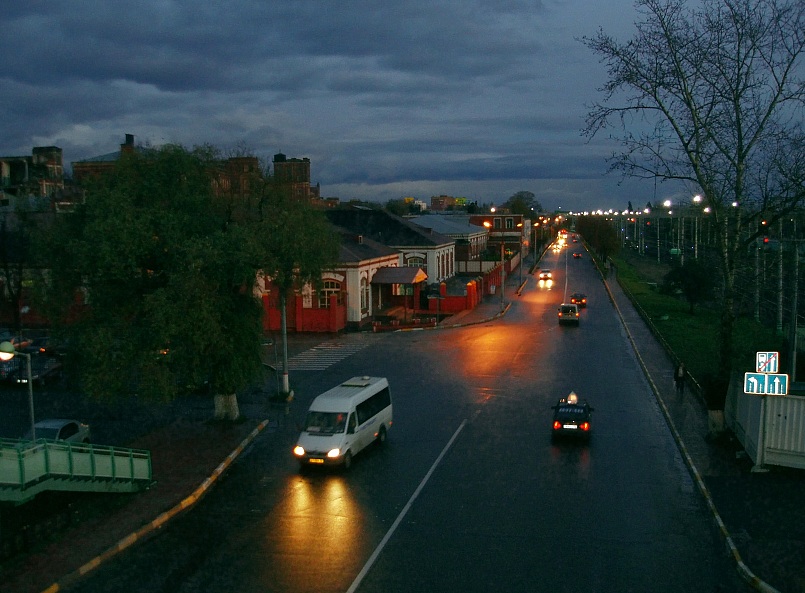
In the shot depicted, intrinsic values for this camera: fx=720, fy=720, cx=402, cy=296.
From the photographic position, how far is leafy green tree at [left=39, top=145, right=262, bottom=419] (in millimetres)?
19172

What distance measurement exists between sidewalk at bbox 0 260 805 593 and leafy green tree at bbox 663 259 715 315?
3561 cm

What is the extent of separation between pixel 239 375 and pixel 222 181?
6.48 m

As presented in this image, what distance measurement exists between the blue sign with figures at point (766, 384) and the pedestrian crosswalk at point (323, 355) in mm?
20486

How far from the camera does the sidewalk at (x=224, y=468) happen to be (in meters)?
12.1

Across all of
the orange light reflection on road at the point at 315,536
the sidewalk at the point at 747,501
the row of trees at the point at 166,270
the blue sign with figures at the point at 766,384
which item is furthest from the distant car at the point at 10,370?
the blue sign with figures at the point at 766,384

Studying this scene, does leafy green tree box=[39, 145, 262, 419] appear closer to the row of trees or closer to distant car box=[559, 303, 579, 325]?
the row of trees

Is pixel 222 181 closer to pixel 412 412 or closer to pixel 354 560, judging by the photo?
pixel 412 412

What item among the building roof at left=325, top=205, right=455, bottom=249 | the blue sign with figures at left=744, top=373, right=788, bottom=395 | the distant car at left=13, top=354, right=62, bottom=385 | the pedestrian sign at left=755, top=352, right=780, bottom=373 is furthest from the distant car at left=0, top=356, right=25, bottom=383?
the building roof at left=325, top=205, right=455, bottom=249

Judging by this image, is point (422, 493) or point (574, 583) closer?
point (574, 583)

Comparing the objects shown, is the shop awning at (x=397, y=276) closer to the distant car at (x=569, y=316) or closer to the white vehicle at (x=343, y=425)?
the distant car at (x=569, y=316)

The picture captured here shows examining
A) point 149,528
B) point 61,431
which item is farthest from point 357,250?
point 149,528

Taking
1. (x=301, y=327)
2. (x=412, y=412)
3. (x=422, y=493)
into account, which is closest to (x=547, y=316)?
(x=301, y=327)

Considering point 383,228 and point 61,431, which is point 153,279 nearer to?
point 61,431

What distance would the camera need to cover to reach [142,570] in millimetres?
12555
